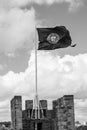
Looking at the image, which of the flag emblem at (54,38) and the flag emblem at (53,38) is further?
the flag emblem at (53,38)

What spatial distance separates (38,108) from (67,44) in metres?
6.06

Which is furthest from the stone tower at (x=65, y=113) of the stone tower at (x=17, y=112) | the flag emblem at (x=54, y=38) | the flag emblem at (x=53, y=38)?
the flag emblem at (x=53, y=38)

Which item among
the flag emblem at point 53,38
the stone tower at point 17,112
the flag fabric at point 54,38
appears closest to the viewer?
the flag fabric at point 54,38

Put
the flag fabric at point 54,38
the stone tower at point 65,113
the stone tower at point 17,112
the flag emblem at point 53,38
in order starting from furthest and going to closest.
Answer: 1. the stone tower at point 17,112
2. the stone tower at point 65,113
3. the flag emblem at point 53,38
4. the flag fabric at point 54,38

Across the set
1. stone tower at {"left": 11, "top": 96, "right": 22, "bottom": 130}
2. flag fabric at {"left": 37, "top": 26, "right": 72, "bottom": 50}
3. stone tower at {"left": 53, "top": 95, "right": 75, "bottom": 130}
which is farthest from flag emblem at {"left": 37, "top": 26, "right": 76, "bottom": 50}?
stone tower at {"left": 11, "top": 96, "right": 22, "bottom": 130}

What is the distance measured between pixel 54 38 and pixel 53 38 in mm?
88

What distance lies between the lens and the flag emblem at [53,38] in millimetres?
→ 36719

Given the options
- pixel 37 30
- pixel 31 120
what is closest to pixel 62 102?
pixel 31 120

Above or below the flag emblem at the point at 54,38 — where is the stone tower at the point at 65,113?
below

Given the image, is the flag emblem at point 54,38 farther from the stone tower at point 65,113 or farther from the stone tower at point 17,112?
the stone tower at point 17,112

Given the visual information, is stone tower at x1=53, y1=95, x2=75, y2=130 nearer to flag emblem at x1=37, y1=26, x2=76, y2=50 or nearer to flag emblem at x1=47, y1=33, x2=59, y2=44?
flag emblem at x1=37, y1=26, x2=76, y2=50

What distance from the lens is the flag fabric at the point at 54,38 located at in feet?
120

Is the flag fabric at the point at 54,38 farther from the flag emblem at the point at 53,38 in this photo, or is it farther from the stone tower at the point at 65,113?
the stone tower at the point at 65,113

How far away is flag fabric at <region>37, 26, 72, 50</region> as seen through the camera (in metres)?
36.5
